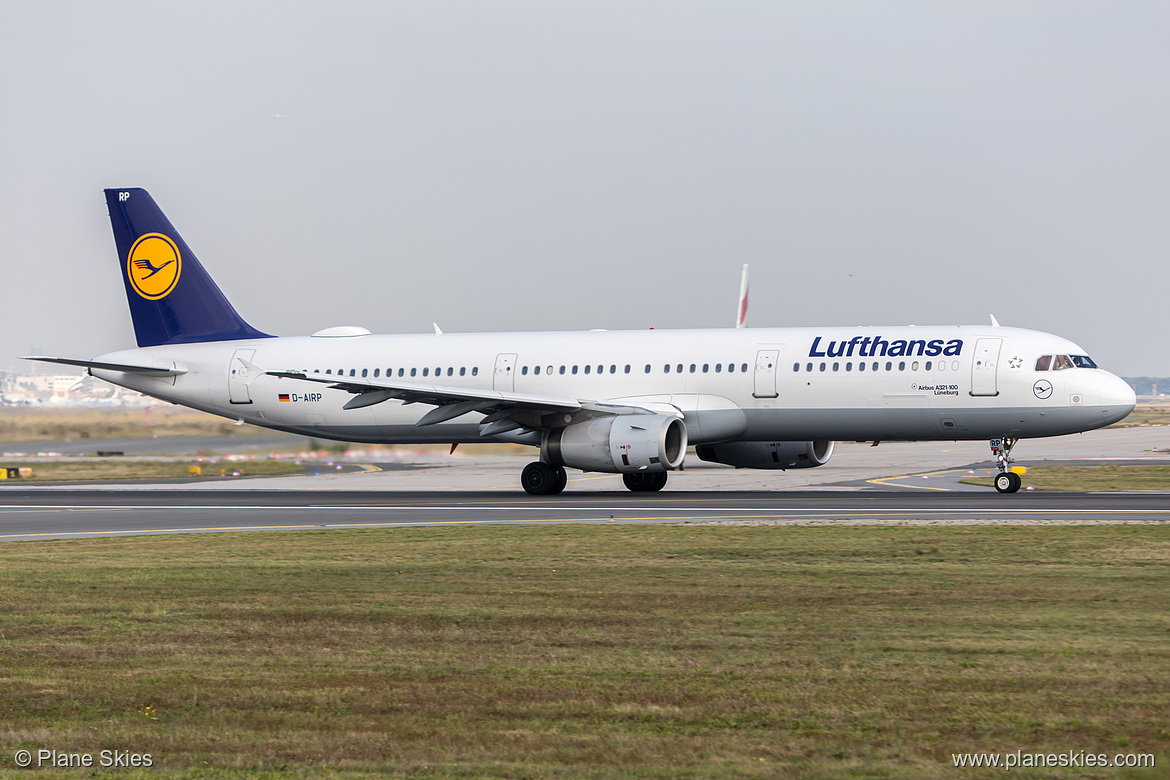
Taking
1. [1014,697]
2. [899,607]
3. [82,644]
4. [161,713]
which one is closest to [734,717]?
[1014,697]

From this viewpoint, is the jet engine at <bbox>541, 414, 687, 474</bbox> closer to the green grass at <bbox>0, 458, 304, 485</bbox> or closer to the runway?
the runway

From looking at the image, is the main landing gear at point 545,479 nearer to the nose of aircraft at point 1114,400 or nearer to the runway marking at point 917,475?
the runway marking at point 917,475

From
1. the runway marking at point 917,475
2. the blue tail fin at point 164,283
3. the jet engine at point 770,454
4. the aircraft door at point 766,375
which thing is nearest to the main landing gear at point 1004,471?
the runway marking at point 917,475

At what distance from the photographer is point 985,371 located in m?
28.3

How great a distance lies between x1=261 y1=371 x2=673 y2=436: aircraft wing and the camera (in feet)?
97.7

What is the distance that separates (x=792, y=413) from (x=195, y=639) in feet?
67.8

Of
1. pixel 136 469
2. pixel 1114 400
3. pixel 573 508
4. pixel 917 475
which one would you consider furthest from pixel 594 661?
pixel 136 469

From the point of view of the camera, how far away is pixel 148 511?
26672 millimetres

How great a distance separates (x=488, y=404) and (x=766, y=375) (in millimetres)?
6557

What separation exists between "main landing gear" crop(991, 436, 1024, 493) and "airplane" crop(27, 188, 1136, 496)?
0.23ft

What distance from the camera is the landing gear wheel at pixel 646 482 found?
3169cm

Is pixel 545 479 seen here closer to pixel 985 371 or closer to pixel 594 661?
pixel 985 371

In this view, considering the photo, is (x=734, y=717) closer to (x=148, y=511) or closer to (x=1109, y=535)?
(x=1109, y=535)

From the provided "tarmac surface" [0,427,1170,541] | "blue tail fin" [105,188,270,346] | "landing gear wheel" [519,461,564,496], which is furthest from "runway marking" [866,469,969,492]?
"blue tail fin" [105,188,270,346]
